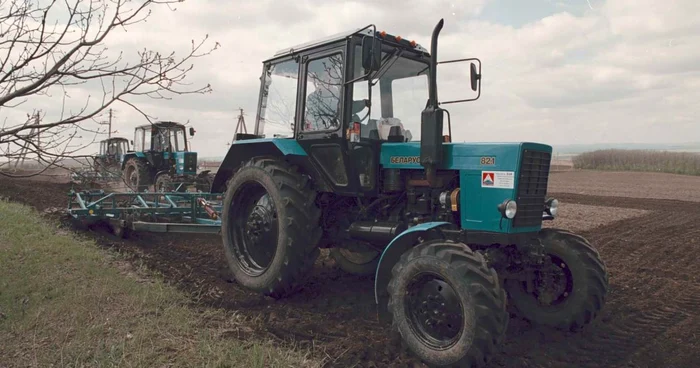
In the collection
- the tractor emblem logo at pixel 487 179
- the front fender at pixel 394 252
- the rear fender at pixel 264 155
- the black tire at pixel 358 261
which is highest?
the rear fender at pixel 264 155

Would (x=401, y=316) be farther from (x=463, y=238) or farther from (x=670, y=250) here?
(x=670, y=250)

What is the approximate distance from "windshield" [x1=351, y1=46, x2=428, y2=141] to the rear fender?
2.32 ft

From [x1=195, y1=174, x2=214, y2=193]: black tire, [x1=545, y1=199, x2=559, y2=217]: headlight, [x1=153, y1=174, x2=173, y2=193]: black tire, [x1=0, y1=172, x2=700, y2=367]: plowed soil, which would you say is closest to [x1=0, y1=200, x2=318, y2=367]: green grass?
[x1=0, y1=172, x2=700, y2=367]: plowed soil

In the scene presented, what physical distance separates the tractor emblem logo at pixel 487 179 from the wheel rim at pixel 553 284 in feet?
3.11

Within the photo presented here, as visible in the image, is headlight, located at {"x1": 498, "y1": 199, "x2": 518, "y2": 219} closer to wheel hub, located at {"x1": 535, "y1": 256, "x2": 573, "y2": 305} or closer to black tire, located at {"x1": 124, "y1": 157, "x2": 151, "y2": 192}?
wheel hub, located at {"x1": 535, "y1": 256, "x2": 573, "y2": 305}

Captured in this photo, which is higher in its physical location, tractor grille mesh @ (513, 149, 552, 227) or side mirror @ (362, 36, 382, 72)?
side mirror @ (362, 36, 382, 72)

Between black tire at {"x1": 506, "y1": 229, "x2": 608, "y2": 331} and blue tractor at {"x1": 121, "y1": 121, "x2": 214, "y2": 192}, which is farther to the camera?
blue tractor at {"x1": 121, "y1": 121, "x2": 214, "y2": 192}

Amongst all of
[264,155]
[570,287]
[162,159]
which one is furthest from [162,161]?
[570,287]

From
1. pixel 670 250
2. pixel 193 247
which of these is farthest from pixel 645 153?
pixel 193 247

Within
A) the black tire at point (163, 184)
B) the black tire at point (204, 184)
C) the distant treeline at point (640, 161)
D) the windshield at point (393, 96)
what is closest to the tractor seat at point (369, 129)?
the windshield at point (393, 96)

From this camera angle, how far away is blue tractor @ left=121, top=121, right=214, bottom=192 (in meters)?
15.1

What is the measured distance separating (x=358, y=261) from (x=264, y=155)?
5.46ft

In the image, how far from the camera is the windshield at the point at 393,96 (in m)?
4.71

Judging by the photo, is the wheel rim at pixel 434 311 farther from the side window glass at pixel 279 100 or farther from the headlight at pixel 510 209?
the side window glass at pixel 279 100
